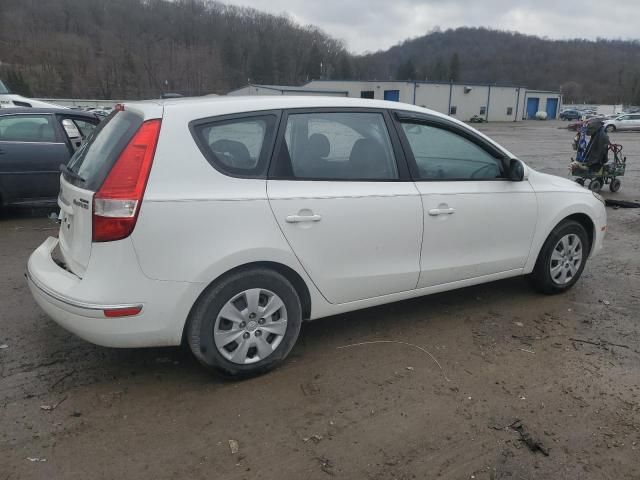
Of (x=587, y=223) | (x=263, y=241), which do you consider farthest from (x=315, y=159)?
(x=587, y=223)

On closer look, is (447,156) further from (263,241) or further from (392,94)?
(392,94)

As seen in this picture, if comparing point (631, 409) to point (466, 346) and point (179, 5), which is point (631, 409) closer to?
point (466, 346)

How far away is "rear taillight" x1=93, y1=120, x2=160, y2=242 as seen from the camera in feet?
9.14

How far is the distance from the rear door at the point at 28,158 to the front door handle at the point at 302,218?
17.8 feet

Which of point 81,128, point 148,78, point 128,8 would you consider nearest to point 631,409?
point 81,128

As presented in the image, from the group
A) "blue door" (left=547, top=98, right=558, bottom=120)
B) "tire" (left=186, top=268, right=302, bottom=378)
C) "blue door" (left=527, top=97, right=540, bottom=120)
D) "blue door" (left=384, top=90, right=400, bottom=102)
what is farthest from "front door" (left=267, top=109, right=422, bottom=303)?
"blue door" (left=547, top=98, right=558, bottom=120)

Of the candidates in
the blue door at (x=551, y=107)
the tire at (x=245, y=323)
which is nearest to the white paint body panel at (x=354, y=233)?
the tire at (x=245, y=323)

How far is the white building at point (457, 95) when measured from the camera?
64.8 meters

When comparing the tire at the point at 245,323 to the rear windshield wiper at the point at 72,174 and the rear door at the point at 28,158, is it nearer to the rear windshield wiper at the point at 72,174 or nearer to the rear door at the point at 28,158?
the rear windshield wiper at the point at 72,174

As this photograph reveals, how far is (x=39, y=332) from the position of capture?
12.7ft

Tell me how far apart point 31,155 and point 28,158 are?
58 millimetres

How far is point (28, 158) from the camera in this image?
285 inches

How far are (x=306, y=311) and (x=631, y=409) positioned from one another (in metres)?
2.01

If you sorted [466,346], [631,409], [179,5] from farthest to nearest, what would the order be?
[179,5] < [466,346] < [631,409]
